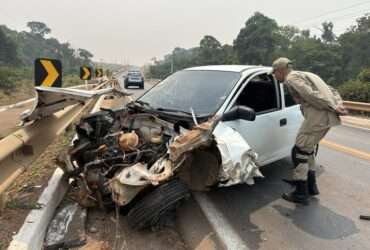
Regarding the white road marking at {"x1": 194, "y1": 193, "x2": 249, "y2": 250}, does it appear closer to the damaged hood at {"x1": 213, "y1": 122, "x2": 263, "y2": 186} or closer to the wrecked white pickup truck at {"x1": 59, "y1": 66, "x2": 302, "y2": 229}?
the wrecked white pickup truck at {"x1": 59, "y1": 66, "x2": 302, "y2": 229}

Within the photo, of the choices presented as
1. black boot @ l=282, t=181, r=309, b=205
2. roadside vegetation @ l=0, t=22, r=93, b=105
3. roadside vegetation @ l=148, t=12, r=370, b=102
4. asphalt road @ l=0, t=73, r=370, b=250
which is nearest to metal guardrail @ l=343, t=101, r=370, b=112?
asphalt road @ l=0, t=73, r=370, b=250

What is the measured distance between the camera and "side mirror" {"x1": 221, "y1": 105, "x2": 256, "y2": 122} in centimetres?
429

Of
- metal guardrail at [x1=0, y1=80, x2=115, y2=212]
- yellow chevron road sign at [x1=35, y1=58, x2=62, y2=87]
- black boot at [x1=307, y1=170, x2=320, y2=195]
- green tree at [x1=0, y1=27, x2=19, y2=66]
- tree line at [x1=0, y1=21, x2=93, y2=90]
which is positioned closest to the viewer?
metal guardrail at [x1=0, y1=80, x2=115, y2=212]

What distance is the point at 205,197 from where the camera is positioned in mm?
4691

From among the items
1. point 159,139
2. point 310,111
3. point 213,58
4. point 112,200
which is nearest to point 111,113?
point 159,139

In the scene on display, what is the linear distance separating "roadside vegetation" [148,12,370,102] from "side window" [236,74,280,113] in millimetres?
30856

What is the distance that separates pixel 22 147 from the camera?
3797 millimetres

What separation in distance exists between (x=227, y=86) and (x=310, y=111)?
113 cm

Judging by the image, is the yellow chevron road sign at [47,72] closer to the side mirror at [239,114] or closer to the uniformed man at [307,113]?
the side mirror at [239,114]

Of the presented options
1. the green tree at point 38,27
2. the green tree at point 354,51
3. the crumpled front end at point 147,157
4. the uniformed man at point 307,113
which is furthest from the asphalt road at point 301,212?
the green tree at point 38,27

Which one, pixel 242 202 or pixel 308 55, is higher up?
pixel 308 55

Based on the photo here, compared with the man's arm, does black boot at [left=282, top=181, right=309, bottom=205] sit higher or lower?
lower

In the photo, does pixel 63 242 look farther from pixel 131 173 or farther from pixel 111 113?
pixel 111 113

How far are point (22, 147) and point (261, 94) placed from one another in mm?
3325
